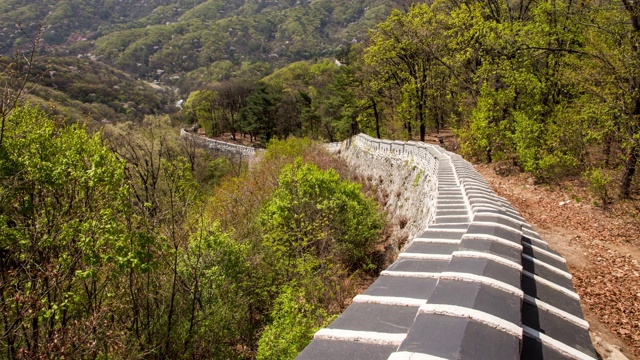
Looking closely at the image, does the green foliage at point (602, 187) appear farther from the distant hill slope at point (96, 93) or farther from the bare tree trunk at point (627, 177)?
the distant hill slope at point (96, 93)

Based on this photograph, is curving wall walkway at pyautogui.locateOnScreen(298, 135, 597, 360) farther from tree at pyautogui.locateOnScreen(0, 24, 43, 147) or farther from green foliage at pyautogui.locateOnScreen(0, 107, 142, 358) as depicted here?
tree at pyautogui.locateOnScreen(0, 24, 43, 147)

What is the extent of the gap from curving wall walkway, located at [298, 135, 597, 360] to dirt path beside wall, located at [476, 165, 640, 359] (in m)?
4.58

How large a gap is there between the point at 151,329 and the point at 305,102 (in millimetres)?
47913

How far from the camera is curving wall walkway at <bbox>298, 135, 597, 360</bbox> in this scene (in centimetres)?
136

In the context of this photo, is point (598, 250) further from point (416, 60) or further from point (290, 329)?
point (416, 60)

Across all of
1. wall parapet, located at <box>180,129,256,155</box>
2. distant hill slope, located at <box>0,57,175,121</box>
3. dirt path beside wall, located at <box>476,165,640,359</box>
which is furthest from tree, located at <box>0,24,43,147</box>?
distant hill slope, located at <box>0,57,175,121</box>

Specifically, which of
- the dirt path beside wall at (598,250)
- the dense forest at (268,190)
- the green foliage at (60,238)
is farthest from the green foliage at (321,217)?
the green foliage at (60,238)

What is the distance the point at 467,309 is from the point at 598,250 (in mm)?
9435

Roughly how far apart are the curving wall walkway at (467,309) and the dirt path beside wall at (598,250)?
15.0 feet

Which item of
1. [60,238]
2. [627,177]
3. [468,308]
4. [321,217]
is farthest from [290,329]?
[627,177]

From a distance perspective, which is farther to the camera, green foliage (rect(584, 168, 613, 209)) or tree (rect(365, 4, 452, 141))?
tree (rect(365, 4, 452, 141))

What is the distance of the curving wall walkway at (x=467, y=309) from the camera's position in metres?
1.36

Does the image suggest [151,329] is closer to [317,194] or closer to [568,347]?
[568,347]

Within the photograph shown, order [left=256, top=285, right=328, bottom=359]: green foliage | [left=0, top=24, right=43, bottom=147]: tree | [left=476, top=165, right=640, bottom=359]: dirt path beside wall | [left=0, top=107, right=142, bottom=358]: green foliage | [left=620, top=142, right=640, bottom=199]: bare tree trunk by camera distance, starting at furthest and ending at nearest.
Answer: [left=620, top=142, right=640, bottom=199]: bare tree trunk → [left=256, top=285, right=328, bottom=359]: green foliage → [left=476, top=165, right=640, bottom=359]: dirt path beside wall → [left=0, top=24, right=43, bottom=147]: tree → [left=0, top=107, right=142, bottom=358]: green foliage
